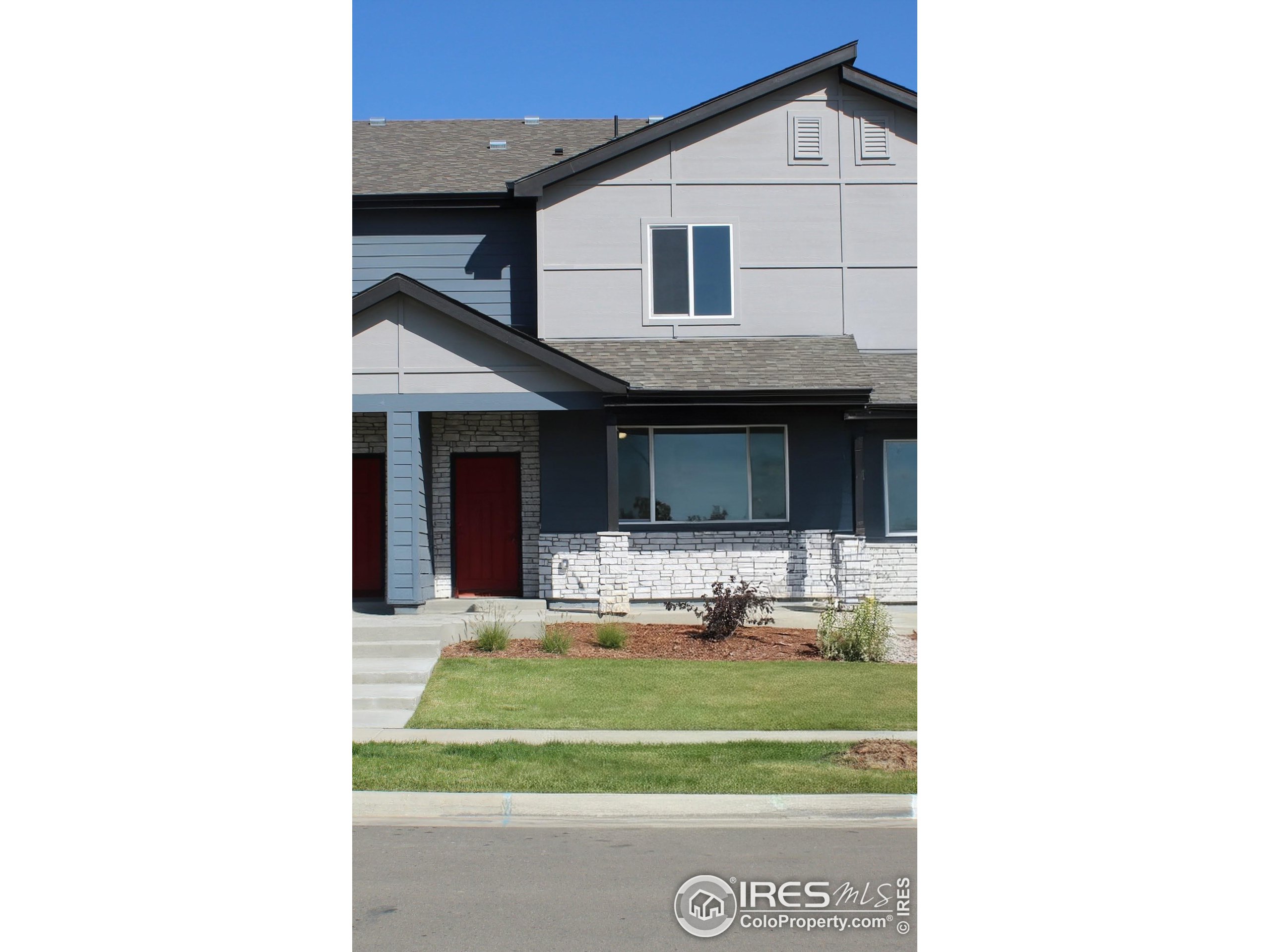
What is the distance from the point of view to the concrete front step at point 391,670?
1086 cm

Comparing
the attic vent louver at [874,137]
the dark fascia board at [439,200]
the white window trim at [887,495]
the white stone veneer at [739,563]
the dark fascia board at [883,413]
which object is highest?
the attic vent louver at [874,137]

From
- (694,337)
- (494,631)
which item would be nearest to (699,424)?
(694,337)

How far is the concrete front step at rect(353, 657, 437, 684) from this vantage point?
1086 cm

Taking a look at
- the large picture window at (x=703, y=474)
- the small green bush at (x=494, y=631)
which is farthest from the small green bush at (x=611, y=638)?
the large picture window at (x=703, y=474)

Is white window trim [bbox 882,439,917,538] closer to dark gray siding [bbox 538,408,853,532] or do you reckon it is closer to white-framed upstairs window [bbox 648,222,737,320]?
dark gray siding [bbox 538,408,853,532]

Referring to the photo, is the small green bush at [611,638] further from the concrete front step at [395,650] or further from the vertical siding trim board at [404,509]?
the vertical siding trim board at [404,509]

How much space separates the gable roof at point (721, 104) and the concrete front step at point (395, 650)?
7513 mm

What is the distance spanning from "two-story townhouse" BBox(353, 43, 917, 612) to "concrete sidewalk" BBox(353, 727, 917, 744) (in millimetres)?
6136

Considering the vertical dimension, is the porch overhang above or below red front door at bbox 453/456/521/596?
above

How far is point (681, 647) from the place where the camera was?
41.9 feet

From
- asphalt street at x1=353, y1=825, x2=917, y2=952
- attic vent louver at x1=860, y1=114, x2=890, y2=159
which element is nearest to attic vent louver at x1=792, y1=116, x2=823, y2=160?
attic vent louver at x1=860, y1=114, x2=890, y2=159

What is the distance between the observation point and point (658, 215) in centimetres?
1634

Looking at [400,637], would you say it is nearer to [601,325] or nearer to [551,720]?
[551,720]
